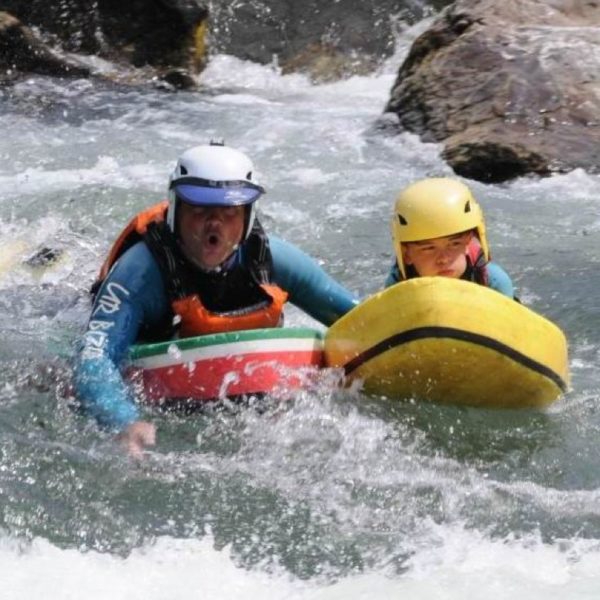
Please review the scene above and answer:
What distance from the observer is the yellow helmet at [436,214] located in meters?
5.13

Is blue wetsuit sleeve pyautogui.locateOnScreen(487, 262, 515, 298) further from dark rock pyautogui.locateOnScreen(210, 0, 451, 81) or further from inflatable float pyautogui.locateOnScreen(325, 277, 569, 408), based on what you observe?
dark rock pyautogui.locateOnScreen(210, 0, 451, 81)

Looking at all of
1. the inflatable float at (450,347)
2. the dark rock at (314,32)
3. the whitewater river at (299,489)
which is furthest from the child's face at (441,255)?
the dark rock at (314,32)

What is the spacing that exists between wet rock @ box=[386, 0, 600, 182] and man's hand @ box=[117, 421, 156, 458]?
486 centimetres

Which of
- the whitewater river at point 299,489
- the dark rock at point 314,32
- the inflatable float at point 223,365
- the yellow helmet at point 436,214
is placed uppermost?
the yellow helmet at point 436,214

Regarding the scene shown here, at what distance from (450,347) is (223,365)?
2.53 ft

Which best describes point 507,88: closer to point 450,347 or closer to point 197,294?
point 197,294

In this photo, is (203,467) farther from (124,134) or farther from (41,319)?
(124,134)

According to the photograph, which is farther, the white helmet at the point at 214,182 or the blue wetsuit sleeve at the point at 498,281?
the blue wetsuit sleeve at the point at 498,281

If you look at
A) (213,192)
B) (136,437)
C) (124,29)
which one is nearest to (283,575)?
(136,437)

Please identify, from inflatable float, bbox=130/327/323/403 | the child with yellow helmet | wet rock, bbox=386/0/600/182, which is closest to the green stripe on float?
inflatable float, bbox=130/327/323/403

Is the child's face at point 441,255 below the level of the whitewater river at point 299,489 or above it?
above

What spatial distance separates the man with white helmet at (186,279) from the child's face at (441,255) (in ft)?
1.47

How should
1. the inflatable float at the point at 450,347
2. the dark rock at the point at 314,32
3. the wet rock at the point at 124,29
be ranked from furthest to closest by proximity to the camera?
the dark rock at the point at 314,32 < the wet rock at the point at 124,29 < the inflatable float at the point at 450,347

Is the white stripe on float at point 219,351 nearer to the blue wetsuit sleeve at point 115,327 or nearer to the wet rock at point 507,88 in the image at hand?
the blue wetsuit sleeve at point 115,327
